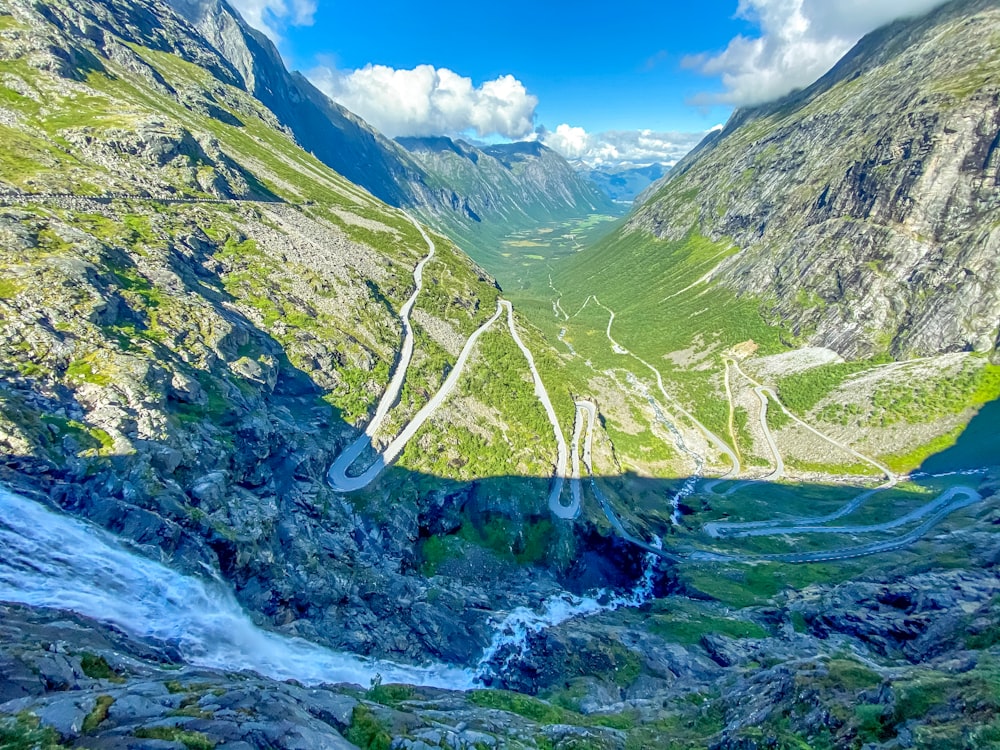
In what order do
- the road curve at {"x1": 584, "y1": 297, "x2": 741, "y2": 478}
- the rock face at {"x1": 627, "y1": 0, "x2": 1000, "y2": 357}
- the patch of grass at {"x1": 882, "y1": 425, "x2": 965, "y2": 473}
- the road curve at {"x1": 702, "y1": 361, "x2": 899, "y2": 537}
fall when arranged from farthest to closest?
the rock face at {"x1": 627, "y1": 0, "x2": 1000, "y2": 357}, the road curve at {"x1": 584, "y1": 297, "x2": 741, "y2": 478}, the patch of grass at {"x1": 882, "y1": 425, "x2": 965, "y2": 473}, the road curve at {"x1": 702, "y1": 361, "x2": 899, "y2": 537}

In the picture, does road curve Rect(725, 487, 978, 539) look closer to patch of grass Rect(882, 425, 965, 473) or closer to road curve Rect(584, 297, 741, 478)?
patch of grass Rect(882, 425, 965, 473)

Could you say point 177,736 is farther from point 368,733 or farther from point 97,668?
point 368,733

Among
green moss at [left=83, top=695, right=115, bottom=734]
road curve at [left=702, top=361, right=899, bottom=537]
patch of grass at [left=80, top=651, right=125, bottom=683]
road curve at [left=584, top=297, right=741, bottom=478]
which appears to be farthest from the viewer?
road curve at [left=584, top=297, right=741, bottom=478]

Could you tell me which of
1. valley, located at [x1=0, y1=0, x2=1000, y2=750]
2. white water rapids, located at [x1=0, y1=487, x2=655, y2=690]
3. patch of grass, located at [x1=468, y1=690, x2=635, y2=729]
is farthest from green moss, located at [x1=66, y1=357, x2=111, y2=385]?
patch of grass, located at [x1=468, y1=690, x2=635, y2=729]

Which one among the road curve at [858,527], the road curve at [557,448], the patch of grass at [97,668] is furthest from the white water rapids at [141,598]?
the road curve at [858,527]

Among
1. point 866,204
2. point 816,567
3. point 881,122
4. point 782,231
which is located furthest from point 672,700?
point 881,122

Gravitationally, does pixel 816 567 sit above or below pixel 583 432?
below

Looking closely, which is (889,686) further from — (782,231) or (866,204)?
(782,231)
